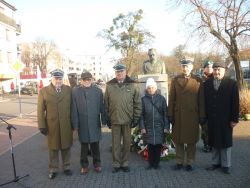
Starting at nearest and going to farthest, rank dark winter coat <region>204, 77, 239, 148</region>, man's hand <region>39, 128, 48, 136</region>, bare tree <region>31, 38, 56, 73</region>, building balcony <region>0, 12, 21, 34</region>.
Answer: dark winter coat <region>204, 77, 239, 148</region>, man's hand <region>39, 128, 48, 136</region>, building balcony <region>0, 12, 21, 34</region>, bare tree <region>31, 38, 56, 73</region>

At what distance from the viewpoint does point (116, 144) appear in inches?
279

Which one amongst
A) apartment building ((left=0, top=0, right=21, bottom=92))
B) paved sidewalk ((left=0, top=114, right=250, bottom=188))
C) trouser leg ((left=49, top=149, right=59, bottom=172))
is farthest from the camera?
apartment building ((left=0, top=0, right=21, bottom=92))

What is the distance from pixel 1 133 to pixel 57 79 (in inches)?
289

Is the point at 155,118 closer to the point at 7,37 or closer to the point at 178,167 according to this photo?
the point at 178,167

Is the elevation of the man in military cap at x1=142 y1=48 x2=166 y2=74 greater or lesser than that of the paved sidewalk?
greater

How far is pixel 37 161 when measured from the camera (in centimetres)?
845

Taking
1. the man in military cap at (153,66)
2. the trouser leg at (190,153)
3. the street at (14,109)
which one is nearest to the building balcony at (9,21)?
the street at (14,109)

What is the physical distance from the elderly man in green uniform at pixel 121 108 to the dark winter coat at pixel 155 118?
7.4 inches

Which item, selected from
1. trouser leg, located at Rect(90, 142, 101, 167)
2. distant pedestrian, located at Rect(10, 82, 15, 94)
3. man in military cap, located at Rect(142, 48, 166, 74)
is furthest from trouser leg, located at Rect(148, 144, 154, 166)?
distant pedestrian, located at Rect(10, 82, 15, 94)

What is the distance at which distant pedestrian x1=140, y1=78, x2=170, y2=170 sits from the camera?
7035 millimetres

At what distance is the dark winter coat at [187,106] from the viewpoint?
6.82 meters

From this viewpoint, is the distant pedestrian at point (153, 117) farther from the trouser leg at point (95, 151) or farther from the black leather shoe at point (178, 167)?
the trouser leg at point (95, 151)

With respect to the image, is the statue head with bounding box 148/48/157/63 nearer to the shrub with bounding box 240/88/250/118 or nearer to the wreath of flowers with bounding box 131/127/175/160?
the wreath of flowers with bounding box 131/127/175/160

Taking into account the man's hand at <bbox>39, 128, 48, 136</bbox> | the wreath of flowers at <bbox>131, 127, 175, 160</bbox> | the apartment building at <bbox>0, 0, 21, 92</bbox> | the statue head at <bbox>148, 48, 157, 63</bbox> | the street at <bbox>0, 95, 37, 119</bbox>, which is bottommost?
the street at <bbox>0, 95, 37, 119</bbox>
